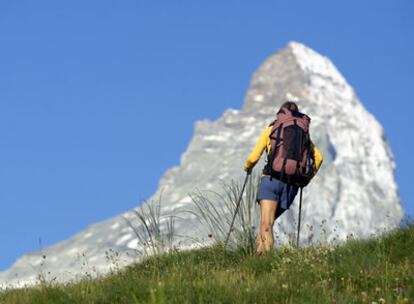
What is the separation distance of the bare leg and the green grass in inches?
49.3

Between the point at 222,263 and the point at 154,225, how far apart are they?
1758 millimetres

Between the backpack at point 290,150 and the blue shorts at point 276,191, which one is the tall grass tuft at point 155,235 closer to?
the blue shorts at point 276,191

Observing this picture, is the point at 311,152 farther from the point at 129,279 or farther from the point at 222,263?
the point at 129,279

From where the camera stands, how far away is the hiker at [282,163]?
40.4 ft

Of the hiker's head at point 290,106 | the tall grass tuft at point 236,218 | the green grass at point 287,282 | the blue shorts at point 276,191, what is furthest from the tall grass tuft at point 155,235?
the hiker's head at point 290,106

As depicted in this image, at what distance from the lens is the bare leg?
39.4 feet

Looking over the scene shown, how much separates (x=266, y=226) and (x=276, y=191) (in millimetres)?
485

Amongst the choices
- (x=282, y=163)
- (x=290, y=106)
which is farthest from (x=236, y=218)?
(x=290, y=106)

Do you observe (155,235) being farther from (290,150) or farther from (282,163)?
(290,150)

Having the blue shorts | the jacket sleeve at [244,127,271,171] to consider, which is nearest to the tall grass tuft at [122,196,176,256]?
the blue shorts

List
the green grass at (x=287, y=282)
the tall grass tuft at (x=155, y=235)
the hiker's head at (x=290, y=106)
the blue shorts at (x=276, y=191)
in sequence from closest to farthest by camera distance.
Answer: the green grass at (x=287, y=282) < the tall grass tuft at (x=155, y=235) < the blue shorts at (x=276, y=191) < the hiker's head at (x=290, y=106)

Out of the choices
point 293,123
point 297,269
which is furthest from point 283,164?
point 297,269

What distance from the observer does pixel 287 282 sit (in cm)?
865

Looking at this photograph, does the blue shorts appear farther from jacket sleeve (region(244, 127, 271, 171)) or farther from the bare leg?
jacket sleeve (region(244, 127, 271, 171))
